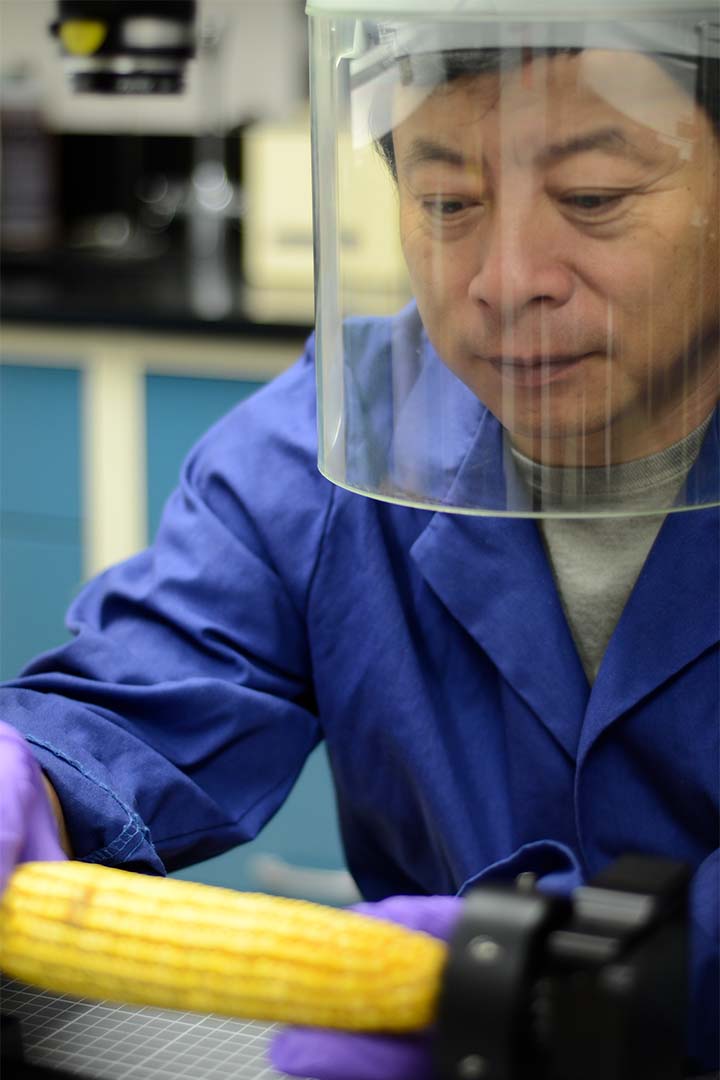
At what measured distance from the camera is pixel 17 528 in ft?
7.55

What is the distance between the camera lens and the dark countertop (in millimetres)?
2102

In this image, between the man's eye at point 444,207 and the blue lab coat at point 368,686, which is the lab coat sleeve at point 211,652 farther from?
the man's eye at point 444,207

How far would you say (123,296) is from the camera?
89.6 inches

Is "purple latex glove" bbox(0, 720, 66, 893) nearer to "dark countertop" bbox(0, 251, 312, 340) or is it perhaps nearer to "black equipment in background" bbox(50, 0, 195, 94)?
"black equipment in background" bbox(50, 0, 195, 94)

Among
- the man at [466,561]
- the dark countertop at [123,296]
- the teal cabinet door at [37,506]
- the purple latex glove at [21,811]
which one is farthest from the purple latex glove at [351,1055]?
the teal cabinet door at [37,506]

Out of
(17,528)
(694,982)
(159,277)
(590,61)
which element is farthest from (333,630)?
(159,277)

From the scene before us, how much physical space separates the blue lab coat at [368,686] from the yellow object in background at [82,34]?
259mm

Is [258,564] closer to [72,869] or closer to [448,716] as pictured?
[448,716]

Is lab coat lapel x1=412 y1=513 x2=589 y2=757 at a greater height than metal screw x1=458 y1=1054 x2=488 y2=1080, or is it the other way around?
lab coat lapel x1=412 y1=513 x2=589 y2=757

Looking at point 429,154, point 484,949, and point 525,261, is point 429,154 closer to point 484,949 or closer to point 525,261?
point 525,261

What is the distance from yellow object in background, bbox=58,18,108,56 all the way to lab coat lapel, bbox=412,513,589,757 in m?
0.40

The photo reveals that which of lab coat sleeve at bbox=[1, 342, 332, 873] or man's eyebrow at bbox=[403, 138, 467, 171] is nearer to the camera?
man's eyebrow at bbox=[403, 138, 467, 171]

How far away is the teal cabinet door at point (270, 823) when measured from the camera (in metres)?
2.16

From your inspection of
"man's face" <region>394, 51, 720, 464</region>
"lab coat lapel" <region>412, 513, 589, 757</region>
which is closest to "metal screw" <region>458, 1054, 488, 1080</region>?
"man's face" <region>394, 51, 720, 464</region>
